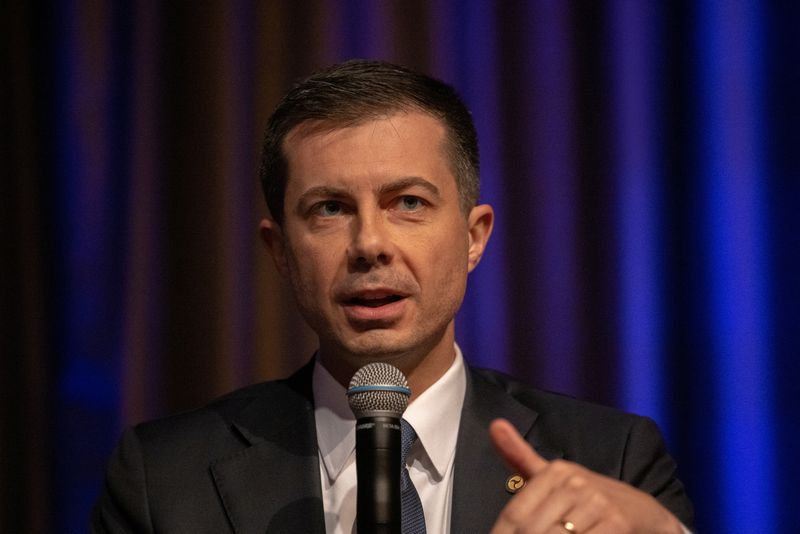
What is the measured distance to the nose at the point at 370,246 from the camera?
1.94 meters

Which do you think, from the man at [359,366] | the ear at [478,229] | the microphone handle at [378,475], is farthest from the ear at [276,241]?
the microphone handle at [378,475]

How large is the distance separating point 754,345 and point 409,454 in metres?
1.07

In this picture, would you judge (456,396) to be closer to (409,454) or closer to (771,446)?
(409,454)

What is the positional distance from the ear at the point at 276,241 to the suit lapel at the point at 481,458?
1.58 feet

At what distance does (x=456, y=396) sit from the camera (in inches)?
86.3

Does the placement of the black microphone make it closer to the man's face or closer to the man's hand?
the man's hand

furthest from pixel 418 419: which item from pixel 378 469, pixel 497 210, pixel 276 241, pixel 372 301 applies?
pixel 497 210

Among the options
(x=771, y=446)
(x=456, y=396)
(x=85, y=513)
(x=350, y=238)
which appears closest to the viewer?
(x=350, y=238)

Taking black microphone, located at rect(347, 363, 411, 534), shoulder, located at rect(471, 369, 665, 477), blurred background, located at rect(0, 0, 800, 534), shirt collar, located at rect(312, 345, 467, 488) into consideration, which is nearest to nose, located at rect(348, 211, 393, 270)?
shirt collar, located at rect(312, 345, 467, 488)

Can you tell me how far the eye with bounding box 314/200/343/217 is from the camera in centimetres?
205

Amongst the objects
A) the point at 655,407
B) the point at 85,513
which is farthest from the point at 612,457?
the point at 85,513

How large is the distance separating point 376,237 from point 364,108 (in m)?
0.30

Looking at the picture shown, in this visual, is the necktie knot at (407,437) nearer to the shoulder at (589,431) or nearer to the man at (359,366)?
the man at (359,366)

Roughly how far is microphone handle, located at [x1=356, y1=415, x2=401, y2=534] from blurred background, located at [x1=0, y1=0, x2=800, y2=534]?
1463mm
